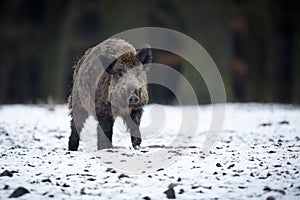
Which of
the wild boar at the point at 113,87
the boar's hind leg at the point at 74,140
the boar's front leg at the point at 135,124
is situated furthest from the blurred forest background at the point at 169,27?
the boar's front leg at the point at 135,124

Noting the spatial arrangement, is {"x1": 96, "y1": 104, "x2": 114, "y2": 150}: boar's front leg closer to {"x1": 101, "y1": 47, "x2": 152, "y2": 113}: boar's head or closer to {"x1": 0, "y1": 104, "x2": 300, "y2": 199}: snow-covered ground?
{"x1": 101, "y1": 47, "x2": 152, "y2": 113}: boar's head

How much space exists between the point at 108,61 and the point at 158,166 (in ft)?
7.01

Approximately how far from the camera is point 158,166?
6.86 meters

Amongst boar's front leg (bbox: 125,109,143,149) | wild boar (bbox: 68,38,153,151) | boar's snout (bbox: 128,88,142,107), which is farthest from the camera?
boar's front leg (bbox: 125,109,143,149)

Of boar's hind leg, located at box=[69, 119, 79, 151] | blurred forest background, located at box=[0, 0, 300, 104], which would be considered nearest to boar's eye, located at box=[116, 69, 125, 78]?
boar's hind leg, located at box=[69, 119, 79, 151]

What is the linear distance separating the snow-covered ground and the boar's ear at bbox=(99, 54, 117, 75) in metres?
1.20

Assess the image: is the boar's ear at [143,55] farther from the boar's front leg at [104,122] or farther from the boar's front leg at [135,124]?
the boar's front leg at [104,122]

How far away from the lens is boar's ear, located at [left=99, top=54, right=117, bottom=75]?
8.37 metres

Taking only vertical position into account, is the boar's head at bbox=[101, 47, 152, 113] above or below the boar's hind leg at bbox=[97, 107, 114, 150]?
above

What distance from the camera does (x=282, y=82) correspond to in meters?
27.7

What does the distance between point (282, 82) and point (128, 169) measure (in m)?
22.0

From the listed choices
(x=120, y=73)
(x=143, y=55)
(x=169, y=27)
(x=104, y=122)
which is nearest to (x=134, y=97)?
(x=120, y=73)

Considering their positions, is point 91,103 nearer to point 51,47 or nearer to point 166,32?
point 51,47

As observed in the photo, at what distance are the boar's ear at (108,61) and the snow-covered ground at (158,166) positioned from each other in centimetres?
120
